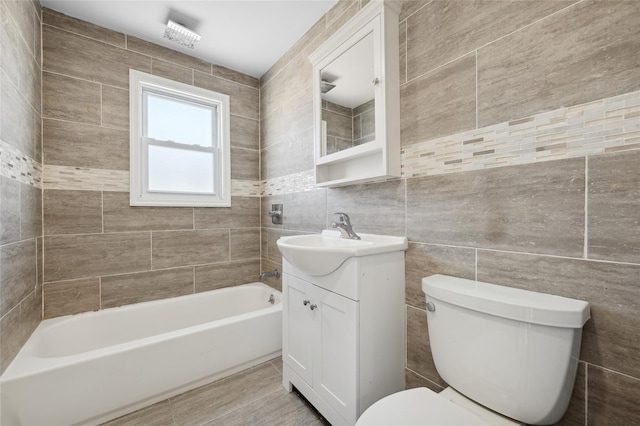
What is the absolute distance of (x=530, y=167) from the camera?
914mm

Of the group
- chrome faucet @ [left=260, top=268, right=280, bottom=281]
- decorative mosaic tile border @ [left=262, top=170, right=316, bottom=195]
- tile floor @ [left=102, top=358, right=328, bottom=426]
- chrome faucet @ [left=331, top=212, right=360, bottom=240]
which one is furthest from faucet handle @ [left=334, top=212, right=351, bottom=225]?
tile floor @ [left=102, top=358, right=328, bottom=426]

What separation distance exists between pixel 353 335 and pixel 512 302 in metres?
0.61

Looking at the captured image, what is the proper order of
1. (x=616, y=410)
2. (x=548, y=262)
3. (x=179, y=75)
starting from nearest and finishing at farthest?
(x=616, y=410) → (x=548, y=262) → (x=179, y=75)

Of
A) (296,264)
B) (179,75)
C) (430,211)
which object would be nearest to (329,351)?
(296,264)

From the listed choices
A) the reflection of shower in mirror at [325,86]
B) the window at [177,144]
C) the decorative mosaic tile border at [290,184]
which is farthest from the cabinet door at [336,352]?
the window at [177,144]

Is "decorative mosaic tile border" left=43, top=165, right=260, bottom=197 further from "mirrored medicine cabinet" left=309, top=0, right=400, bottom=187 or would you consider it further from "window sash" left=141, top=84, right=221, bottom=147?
"mirrored medicine cabinet" left=309, top=0, right=400, bottom=187

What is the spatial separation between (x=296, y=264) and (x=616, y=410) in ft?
3.77

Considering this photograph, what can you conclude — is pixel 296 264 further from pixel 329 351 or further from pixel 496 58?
pixel 496 58

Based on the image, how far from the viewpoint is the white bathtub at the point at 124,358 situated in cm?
121

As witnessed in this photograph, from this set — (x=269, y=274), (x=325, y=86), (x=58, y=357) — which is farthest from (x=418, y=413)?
(x=58, y=357)

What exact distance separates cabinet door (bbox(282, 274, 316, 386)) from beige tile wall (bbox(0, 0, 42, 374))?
1299mm

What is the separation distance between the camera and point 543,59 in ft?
2.92

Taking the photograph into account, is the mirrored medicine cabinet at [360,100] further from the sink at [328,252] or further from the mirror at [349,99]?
the sink at [328,252]

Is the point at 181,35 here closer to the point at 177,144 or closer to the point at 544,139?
the point at 177,144
